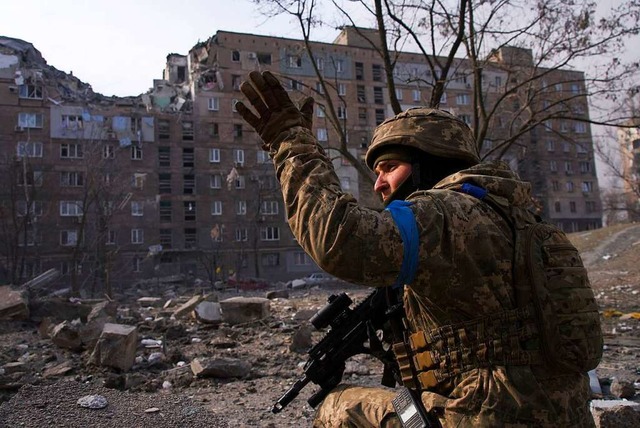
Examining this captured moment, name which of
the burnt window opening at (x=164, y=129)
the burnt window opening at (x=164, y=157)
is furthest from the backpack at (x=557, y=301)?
the burnt window opening at (x=164, y=129)

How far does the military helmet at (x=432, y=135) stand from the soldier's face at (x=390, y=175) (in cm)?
7

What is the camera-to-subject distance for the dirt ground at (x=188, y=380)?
4.13 metres

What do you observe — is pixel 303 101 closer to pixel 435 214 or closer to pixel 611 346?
pixel 435 214

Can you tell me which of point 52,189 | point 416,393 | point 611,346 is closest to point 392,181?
point 416,393

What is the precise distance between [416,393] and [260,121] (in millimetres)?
1100

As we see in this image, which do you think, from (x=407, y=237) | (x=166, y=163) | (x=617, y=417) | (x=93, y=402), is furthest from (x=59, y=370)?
(x=166, y=163)

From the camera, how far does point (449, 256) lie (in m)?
1.43

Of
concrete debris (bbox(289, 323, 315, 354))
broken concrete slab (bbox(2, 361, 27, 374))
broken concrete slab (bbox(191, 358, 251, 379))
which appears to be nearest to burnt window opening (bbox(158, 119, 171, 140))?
broken concrete slab (bbox(2, 361, 27, 374))

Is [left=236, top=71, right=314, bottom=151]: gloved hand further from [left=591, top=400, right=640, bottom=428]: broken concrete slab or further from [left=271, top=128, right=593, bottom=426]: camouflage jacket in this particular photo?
[left=591, top=400, right=640, bottom=428]: broken concrete slab

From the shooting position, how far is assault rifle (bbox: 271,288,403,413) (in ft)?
7.24

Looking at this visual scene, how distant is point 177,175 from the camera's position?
3453 centimetres

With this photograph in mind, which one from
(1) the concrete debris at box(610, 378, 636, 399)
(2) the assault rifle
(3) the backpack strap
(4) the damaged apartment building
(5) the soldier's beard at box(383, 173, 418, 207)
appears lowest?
(1) the concrete debris at box(610, 378, 636, 399)

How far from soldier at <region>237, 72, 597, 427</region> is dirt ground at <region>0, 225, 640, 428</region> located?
2.77m

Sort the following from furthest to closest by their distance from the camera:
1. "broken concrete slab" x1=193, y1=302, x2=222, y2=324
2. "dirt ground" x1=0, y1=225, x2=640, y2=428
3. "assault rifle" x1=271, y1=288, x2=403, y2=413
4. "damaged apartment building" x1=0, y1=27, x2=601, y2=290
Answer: "damaged apartment building" x1=0, y1=27, x2=601, y2=290 < "broken concrete slab" x1=193, y1=302, x2=222, y2=324 < "dirt ground" x1=0, y1=225, x2=640, y2=428 < "assault rifle" x1=271, y1=288, x2=403, y2=413
